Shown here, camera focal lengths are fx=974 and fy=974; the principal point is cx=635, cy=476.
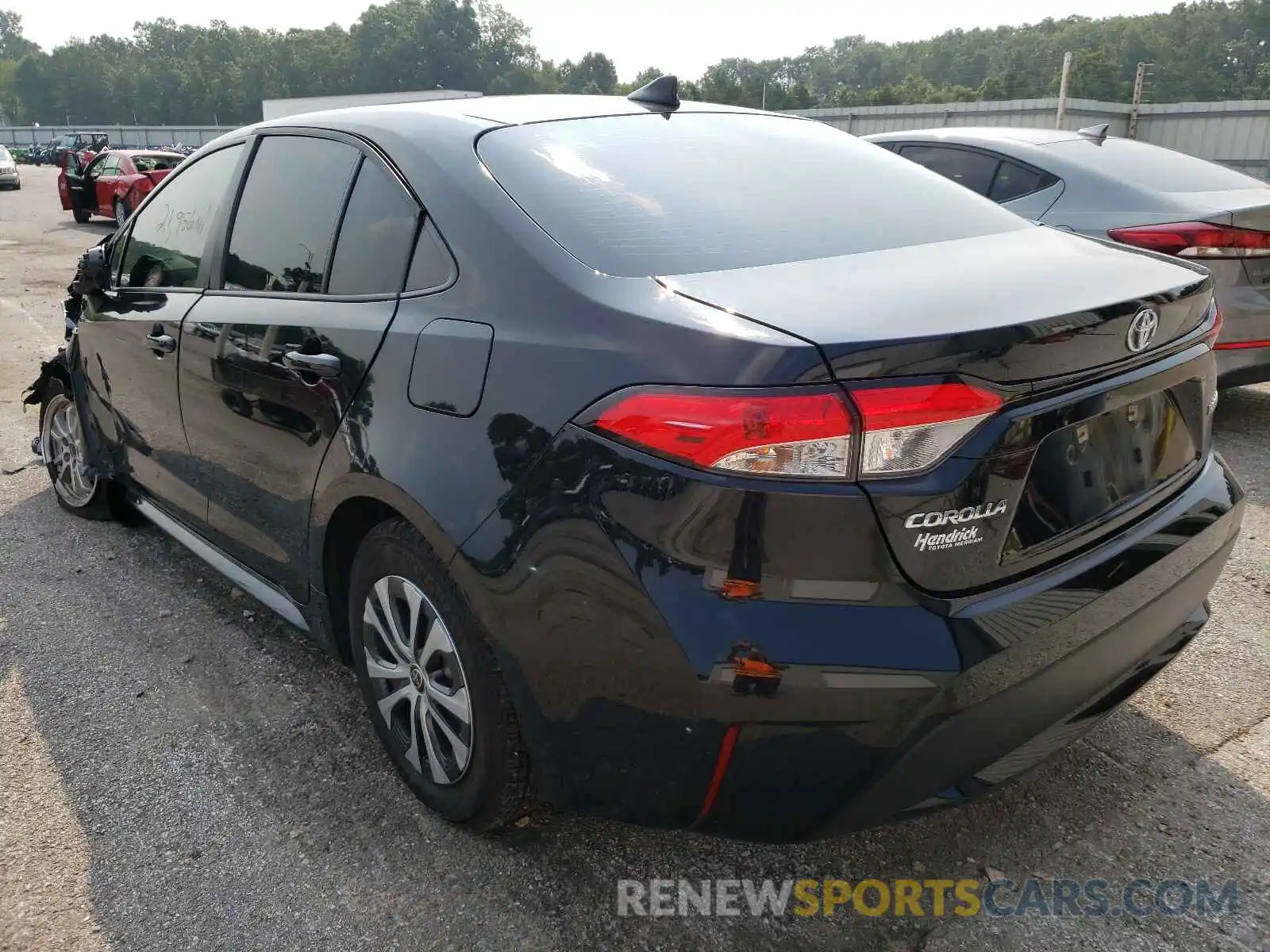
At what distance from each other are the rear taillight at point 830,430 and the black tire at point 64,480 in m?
3.57

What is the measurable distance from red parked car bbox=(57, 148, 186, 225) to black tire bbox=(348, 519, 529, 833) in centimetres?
1824

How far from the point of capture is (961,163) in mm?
5805

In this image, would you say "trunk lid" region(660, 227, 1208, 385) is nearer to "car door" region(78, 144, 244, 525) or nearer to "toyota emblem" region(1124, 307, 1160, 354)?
"toyota emblem" region(1124, 307, 1160, 354)

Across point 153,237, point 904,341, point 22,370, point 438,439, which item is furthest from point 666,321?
point 22,370

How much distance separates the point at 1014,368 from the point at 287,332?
72.0 inches

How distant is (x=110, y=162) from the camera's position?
19.1 metres

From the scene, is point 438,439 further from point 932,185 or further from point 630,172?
point 932,185

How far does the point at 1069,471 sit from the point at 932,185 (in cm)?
117

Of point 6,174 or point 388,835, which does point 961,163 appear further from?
point 6,174

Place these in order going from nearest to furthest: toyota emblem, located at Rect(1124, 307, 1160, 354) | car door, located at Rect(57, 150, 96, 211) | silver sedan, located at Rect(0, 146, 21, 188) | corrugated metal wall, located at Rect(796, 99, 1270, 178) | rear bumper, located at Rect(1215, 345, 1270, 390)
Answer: toyota emblem, located at Rect(1124, 307, 1160, 354), rear bumper, located at Rect(1215, 345, 1270, 390), corrugated metal wall, located at Rect(796, 99, 1270, 178), car door, located at Rect(57, 150, 96, 211), silver sedan, located at Rect(0, 146, 21, 188)

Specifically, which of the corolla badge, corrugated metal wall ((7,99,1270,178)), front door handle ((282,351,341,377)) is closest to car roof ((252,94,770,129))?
front door handle ((282,351,341,377))

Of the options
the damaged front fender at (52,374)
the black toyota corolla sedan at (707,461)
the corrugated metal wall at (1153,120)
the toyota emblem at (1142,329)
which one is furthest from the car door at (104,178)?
the toyota emblem at (1142,329)

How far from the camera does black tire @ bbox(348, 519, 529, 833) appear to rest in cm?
207

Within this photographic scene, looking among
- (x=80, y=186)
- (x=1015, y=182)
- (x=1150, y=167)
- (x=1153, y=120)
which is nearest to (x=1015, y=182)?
(x=1015, y=182)
